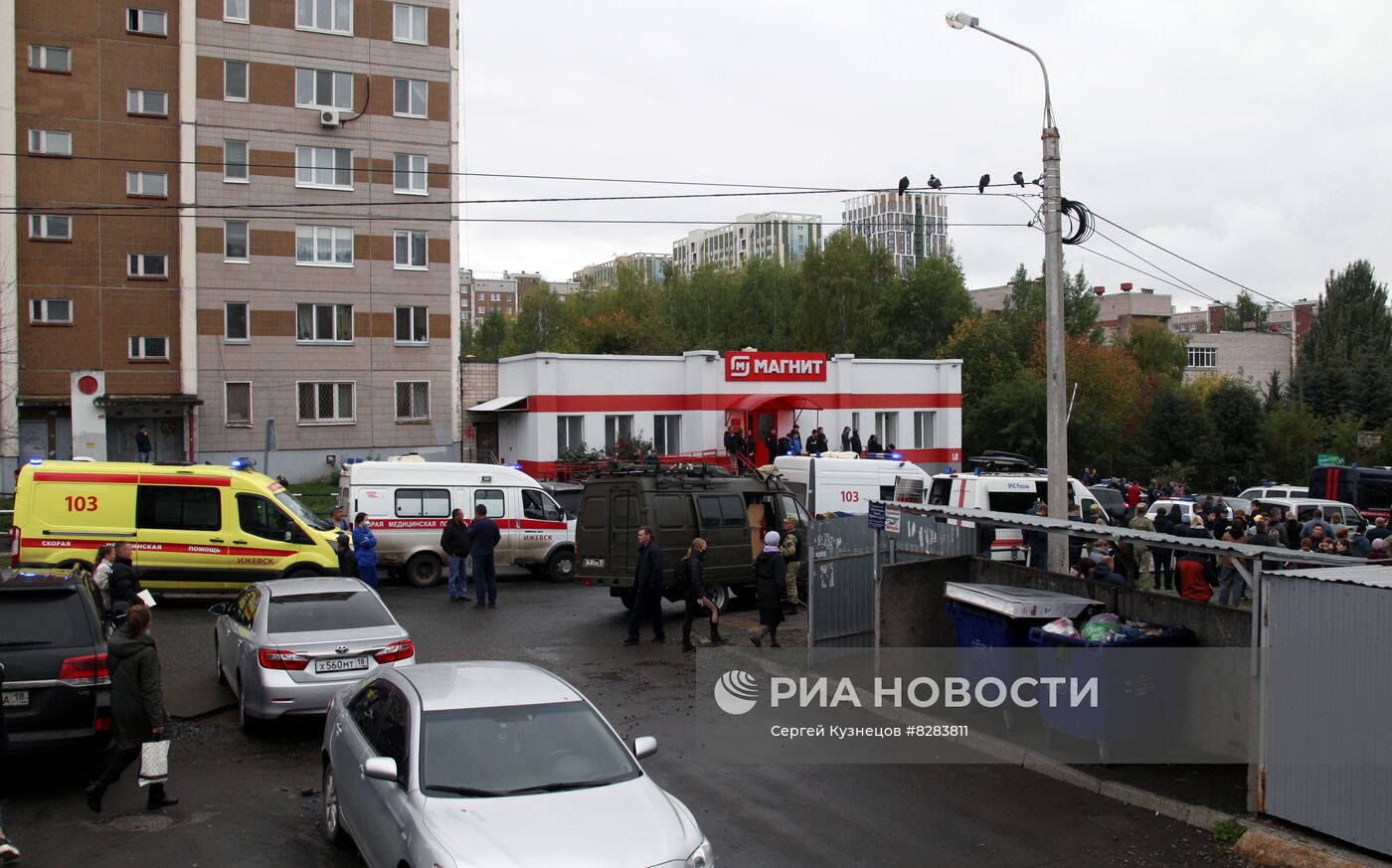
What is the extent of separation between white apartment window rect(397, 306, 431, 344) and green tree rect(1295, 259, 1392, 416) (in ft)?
158

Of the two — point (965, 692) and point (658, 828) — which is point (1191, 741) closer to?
point (965, 692)

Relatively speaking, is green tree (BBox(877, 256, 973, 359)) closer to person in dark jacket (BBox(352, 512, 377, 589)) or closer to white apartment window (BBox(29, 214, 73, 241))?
white apartment window (BBox(29, 214, 73, 241))

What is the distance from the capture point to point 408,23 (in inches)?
1585

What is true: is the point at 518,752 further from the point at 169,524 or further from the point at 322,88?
the point at 322,88

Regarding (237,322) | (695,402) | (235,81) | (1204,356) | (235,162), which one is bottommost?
(695,402)

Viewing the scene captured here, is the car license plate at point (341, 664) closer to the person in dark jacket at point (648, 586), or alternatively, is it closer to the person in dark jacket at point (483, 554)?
the person in dark jacket at point (648, 586)

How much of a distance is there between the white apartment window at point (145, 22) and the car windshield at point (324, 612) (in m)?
33.5

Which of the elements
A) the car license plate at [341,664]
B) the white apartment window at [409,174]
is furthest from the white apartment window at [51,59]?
the car license plate at [341,664]

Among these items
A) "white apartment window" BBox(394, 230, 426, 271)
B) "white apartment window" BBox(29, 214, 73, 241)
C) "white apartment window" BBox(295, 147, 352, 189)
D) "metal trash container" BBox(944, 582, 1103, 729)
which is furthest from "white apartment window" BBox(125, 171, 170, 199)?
"metal trash container" BBox(944, 582, 1103, 729)

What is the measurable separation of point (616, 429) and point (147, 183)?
1822 cm

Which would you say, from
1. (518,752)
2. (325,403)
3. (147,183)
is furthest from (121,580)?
(147,183)

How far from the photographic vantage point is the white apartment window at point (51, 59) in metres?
35.7

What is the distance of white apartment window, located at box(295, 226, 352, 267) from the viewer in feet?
127

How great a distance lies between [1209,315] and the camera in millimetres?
128875
